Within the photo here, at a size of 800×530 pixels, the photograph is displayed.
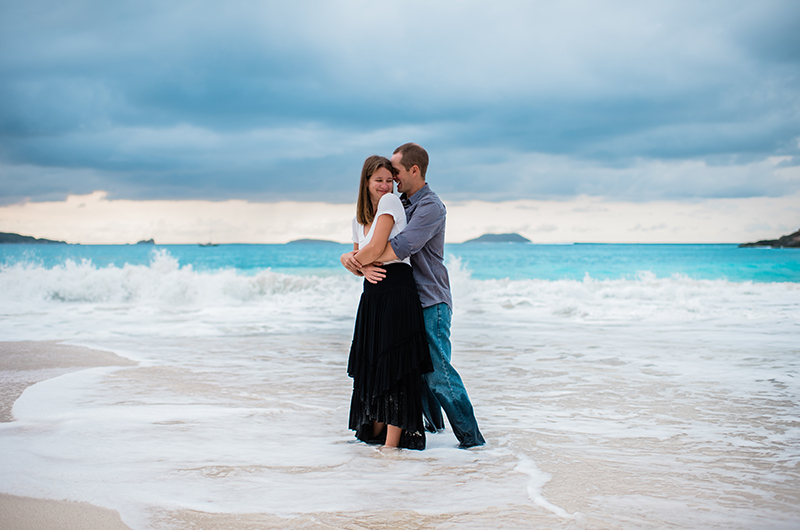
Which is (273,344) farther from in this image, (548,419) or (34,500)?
(34,500)

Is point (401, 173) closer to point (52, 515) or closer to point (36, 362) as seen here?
point (52, 515)

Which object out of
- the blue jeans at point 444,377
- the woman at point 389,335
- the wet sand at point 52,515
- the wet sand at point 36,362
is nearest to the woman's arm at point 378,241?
the woman at point 389,335

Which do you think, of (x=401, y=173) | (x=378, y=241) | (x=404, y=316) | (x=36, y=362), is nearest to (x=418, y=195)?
(x=401, y=173)

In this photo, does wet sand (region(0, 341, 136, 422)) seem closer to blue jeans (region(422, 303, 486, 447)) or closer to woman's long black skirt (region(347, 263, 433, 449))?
woman's long black skirt (region(347, 263, 433, 449))

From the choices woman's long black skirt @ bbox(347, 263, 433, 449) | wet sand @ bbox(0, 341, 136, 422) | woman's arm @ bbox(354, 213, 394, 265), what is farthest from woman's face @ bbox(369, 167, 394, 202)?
wet sand @ bbox(0, 341, 136, 422)

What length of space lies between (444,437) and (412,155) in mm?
2039

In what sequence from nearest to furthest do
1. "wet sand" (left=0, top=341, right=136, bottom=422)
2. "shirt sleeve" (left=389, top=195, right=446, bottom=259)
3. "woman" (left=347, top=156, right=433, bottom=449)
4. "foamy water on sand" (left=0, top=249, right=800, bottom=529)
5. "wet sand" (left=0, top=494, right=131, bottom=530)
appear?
"wet sand" (left=0, top=494, right=131, bottom=530) < "foamy water on sand" (left=0, top=249, right=800, bottom=529) < "shirt sleeve" (left=389, top=195, right=446, bottom=259) < "woman" (left=347, top=156, right=433, bottom=449) < "wet sand" (left=0, top=341, right=136, bottom=422)

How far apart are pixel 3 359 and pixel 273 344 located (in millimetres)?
3378

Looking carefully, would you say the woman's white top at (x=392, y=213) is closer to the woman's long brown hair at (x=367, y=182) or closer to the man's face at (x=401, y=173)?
the woman's long brown hair at (x=367, y=182)

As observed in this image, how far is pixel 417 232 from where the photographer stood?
3531 mm

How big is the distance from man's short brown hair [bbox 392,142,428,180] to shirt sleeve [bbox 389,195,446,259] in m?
0.27

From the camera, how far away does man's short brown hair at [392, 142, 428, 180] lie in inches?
148

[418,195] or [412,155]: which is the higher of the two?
[412,155]

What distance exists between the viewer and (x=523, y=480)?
129 inches
